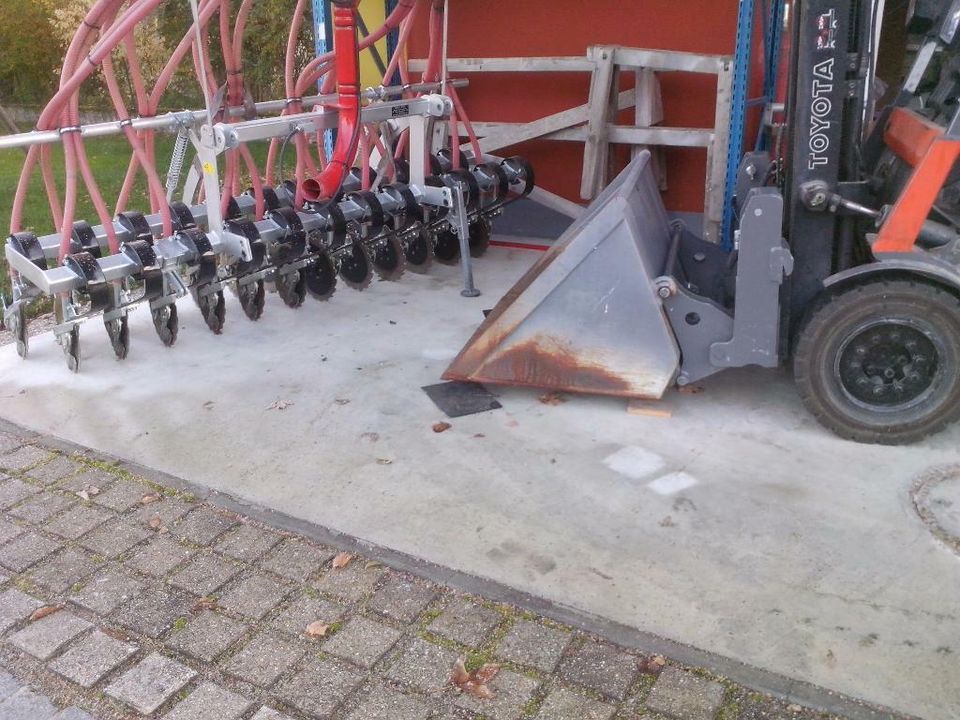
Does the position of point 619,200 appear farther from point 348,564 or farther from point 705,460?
point 348,564

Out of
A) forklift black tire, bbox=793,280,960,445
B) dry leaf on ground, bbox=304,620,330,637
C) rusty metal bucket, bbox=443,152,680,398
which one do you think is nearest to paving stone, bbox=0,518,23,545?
dry leaf on ground, bbox=304,620,330,637

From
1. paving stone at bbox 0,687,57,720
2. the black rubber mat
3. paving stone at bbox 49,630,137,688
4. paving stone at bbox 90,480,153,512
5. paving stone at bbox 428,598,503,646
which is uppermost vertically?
the black rubber mat

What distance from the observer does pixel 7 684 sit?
8.02ft

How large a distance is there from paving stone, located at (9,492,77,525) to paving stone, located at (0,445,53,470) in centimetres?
31

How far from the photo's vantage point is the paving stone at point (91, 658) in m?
2.47

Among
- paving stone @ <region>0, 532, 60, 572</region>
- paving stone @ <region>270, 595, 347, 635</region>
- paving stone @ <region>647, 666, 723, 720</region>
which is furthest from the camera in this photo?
paving stone @ <region>0, 532, 60, 572</region>

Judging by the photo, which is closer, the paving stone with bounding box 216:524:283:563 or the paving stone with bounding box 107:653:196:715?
the paving stone with bounding box 107:653:196:715

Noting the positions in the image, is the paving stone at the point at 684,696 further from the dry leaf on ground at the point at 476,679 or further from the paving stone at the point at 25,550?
the paving stone at the point at 25,550

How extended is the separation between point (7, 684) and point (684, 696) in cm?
187

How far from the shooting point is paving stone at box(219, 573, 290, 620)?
271 centimetres

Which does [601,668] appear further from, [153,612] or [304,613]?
[153,612]

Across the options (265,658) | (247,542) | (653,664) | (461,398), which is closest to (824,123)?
(461,398)

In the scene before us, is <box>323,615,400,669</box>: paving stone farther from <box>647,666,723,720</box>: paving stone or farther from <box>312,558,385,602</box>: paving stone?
<box>647,666,723,720</box>: paving stone

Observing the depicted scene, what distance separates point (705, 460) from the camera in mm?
3518
